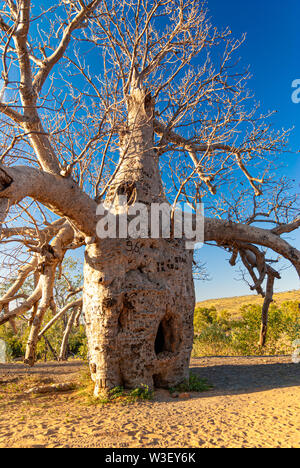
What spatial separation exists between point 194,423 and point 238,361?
14.2 ft

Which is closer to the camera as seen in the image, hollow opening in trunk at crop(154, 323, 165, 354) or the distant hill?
hollow opening in trunk at crop(154, 323, 165, 354)

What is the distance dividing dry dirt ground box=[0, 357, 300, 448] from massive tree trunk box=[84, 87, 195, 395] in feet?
1.47

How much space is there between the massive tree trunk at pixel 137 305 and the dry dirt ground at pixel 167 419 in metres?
0.45

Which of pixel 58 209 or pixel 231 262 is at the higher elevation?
pixel 58 209

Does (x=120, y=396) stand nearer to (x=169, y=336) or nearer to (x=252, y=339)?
(x=169, y=336)

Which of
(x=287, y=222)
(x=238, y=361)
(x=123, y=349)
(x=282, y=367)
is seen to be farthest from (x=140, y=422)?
(x=287, y=222)

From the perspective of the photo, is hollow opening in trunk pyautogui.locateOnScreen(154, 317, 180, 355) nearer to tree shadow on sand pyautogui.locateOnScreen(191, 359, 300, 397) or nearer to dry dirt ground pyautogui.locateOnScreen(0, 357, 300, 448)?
dry dirt ground pyautogui.locateOnScreen(0, 357, 300, 448)

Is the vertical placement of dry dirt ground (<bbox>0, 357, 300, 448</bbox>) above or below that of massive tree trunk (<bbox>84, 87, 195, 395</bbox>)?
below

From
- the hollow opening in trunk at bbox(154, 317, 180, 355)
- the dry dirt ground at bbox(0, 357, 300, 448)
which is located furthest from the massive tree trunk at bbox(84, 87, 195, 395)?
the dry dirt ground at bbox(0, 357, 300, 448)

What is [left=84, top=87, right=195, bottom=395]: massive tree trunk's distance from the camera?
4.12 m

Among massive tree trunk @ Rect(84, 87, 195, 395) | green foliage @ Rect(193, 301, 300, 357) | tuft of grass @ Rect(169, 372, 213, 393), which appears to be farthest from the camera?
green foliage @ Rect(193, 301, 300, 357)

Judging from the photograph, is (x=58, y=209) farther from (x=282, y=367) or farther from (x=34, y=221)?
(x=282, y=367)

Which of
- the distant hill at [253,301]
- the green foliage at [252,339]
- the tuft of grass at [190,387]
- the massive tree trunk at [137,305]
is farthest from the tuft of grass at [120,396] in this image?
the distant hill at [253,301]

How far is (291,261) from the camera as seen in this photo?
6012 millimetres
